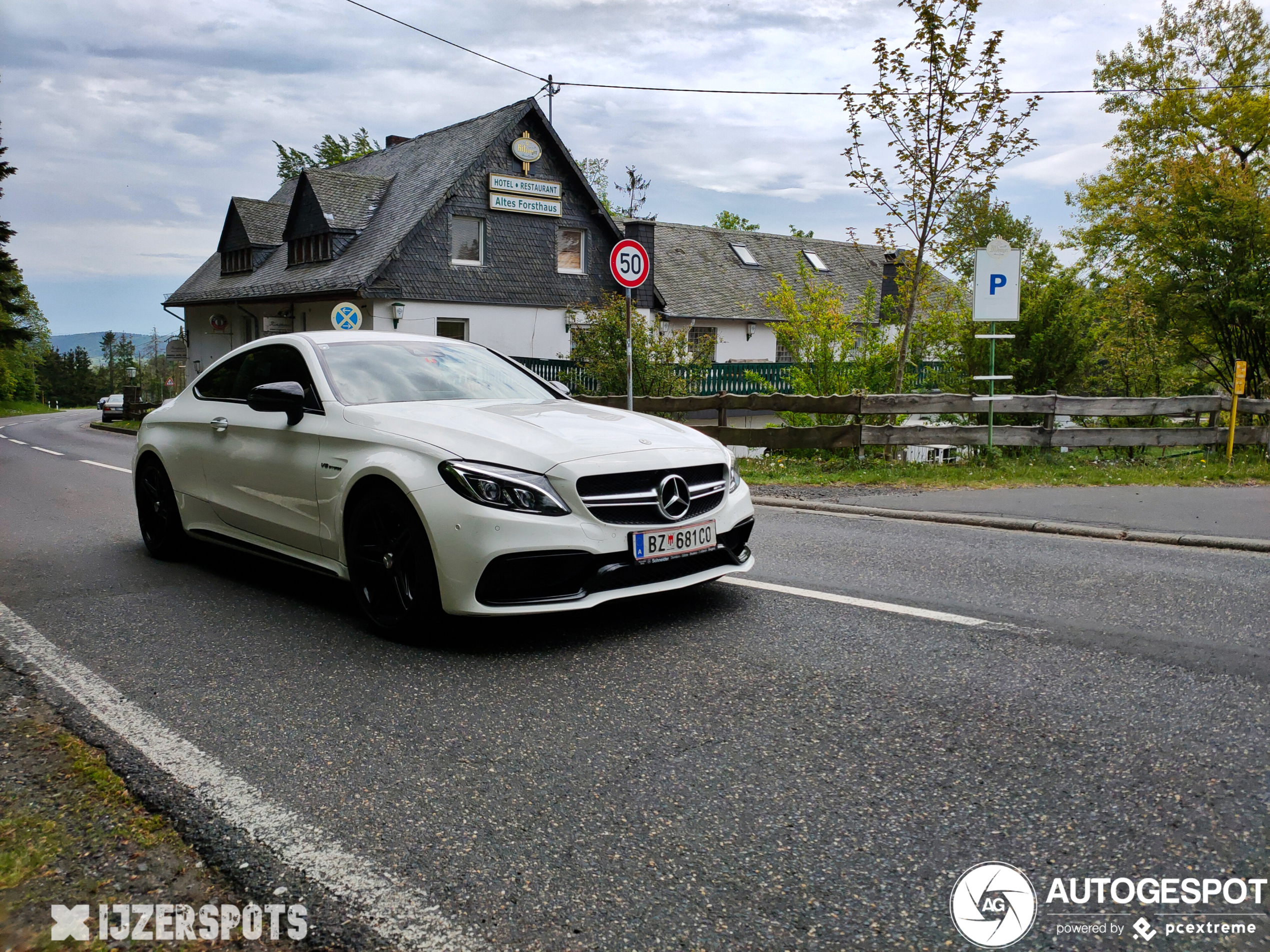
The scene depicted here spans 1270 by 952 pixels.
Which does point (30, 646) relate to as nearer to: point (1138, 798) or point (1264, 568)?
point (1138, 798)

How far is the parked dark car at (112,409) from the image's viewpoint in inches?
1790

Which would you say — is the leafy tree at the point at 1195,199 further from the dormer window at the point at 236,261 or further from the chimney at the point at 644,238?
the dormer window at the point at 236,261

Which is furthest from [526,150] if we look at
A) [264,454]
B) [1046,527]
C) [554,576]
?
[554,576]

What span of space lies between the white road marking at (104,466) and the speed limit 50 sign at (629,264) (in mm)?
8089

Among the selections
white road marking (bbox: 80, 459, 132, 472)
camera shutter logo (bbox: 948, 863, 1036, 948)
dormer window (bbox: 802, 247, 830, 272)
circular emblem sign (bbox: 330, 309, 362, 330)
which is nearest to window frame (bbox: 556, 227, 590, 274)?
dormer window (bbox: 802, 247, 830, 272)

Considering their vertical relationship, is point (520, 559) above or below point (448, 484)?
below

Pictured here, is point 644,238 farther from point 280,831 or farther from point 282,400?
point 280,831

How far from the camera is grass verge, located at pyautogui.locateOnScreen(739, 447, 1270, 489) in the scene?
1122 cm

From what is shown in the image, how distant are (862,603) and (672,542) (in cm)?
135

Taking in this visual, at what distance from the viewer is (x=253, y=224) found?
125ft

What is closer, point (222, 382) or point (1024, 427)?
point (222, 382)

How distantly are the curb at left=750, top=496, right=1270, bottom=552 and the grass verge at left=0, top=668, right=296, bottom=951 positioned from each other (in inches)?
222

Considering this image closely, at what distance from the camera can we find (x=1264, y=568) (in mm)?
6840

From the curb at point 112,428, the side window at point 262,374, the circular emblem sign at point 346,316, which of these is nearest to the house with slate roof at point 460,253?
the curb at point 112,428
